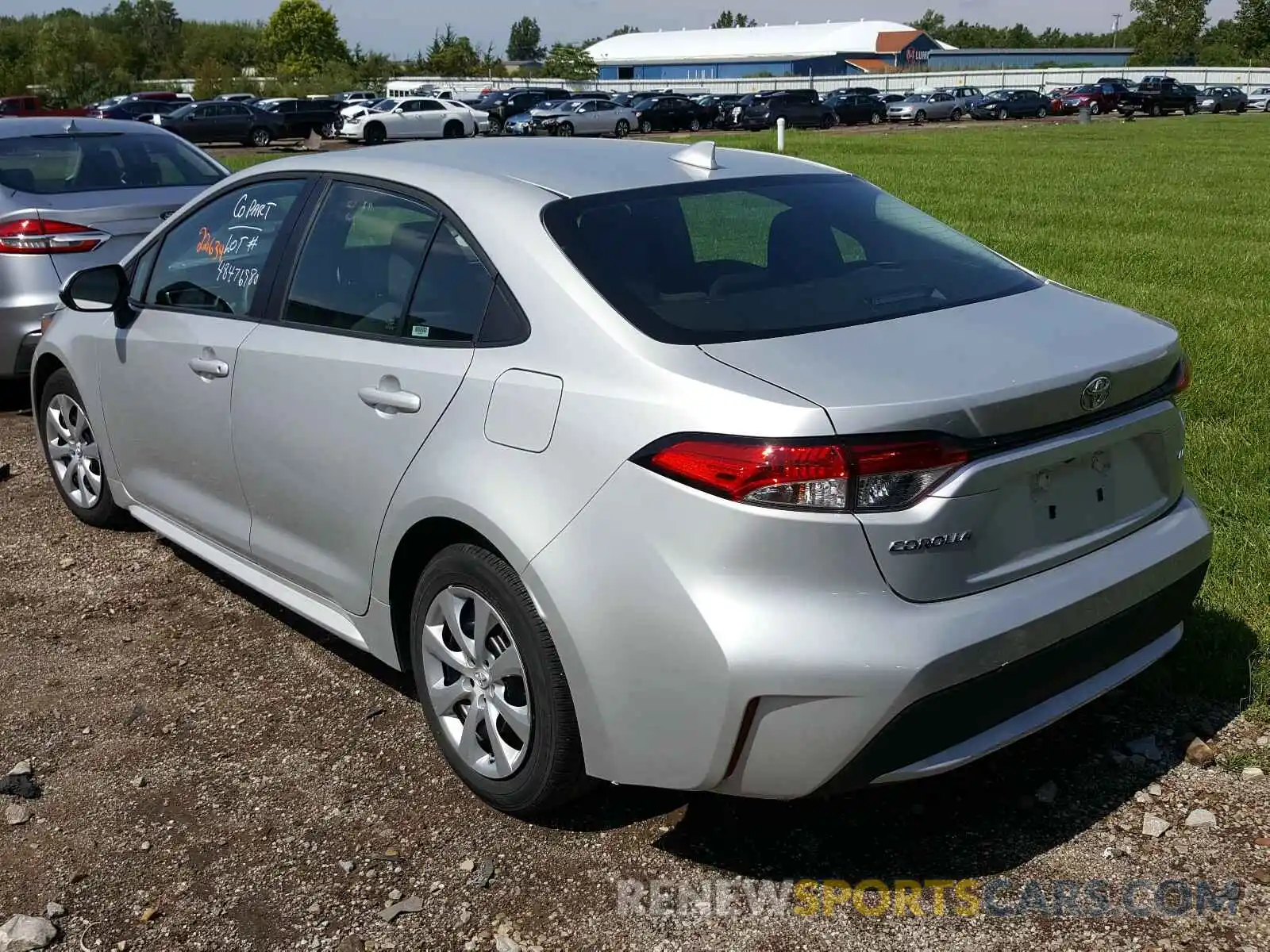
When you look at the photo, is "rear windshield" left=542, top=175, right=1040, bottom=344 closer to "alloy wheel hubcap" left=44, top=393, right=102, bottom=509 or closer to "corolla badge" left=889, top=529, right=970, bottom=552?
"corolla badge" left=889, top=529, right=970, bottom=552

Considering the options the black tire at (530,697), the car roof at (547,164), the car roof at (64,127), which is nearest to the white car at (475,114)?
the car roof at (64,127)

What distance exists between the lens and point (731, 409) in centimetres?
267

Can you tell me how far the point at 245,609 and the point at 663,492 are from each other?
2.65 meters

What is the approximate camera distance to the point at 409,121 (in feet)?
139

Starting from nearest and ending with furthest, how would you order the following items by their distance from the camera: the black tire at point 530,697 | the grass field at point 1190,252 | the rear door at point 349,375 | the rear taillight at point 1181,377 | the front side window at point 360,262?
the black tire at point 530,697
the rear taillight at point 1181,377
the rear door at point 349,375
the front side window at point 360,262
the grass field at point 1190,252

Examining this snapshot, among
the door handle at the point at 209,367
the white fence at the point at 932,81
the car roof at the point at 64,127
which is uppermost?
the white fence at the point at 932,81

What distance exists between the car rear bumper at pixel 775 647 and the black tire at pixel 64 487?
3.14 m

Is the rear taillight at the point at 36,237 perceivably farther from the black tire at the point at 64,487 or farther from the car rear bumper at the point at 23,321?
the black tire at the point at 64,487

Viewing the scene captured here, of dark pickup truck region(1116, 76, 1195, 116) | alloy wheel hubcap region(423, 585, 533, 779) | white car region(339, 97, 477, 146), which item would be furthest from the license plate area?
dark pickup truck region(1116, 76, 1195, 116)

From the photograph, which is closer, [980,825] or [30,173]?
[980,825]

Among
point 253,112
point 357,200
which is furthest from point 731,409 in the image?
point 253,112

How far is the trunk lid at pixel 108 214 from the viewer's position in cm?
706

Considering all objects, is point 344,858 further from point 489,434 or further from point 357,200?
point 357,200

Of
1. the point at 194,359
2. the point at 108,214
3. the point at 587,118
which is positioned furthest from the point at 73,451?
the point at 587,118
